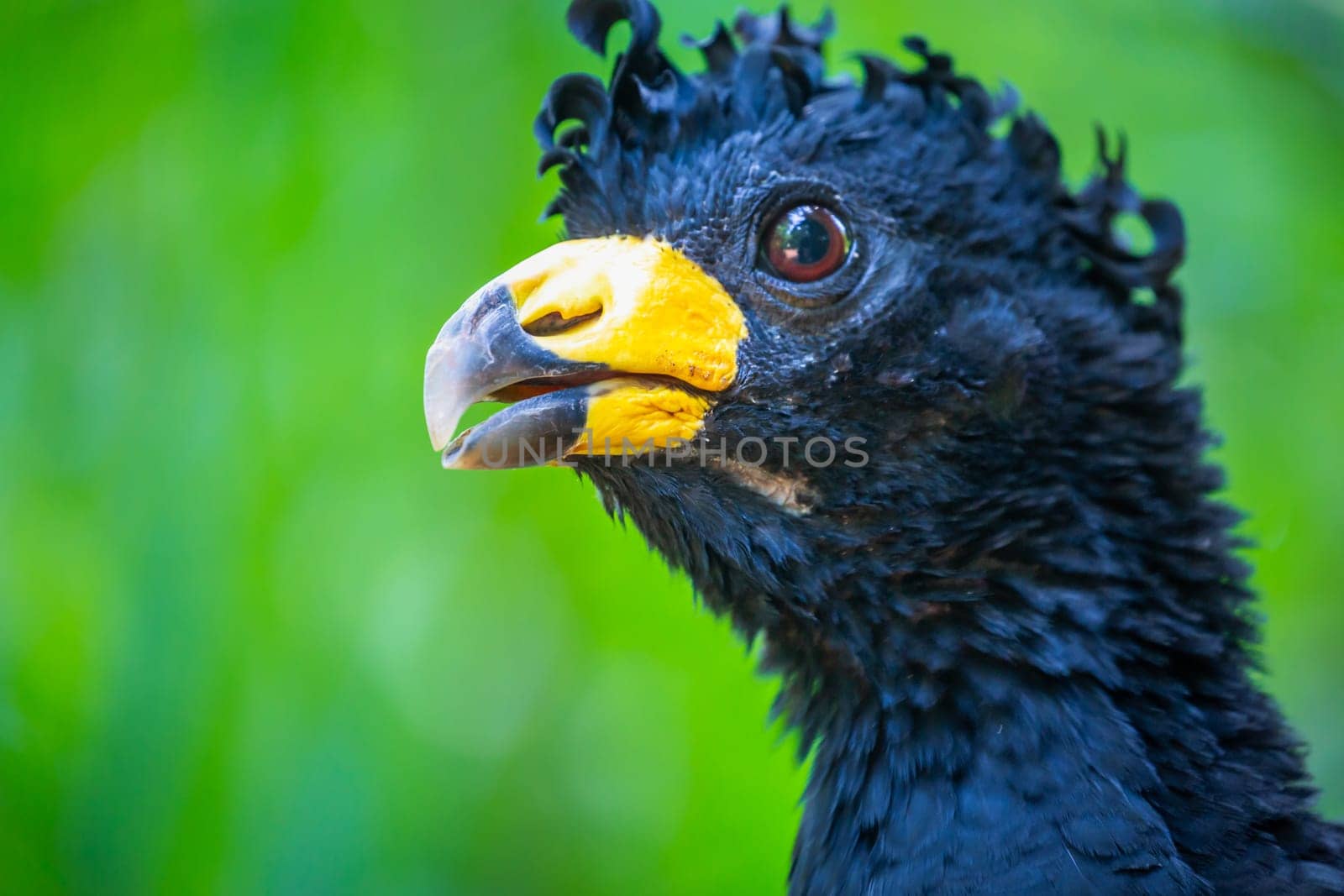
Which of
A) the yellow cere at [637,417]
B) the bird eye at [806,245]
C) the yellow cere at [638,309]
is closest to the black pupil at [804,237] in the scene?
the bird eye at [806,245]

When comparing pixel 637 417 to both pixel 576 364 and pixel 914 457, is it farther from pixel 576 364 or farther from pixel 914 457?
pixel 914 457

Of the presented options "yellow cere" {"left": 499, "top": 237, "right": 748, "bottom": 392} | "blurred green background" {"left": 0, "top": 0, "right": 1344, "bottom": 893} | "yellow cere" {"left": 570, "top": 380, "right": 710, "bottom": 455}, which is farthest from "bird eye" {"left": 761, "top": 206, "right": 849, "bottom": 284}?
"blurred green background" {"left": 0, "top": 0, "right": 1344, "bottom": 893}

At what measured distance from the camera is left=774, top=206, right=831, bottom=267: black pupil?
88.7 inches

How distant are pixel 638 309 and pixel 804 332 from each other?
1.10 ft

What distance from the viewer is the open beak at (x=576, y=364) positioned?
2111 mm

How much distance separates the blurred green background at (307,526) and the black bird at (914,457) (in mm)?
1589

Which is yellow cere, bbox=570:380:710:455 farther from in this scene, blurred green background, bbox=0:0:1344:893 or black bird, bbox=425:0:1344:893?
blurred green background, bbox=0:0:1344:893

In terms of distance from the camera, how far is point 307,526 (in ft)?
12.5

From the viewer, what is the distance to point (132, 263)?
3.91 meters

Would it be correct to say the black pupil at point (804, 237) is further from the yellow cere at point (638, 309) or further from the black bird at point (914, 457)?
the yellow cere at point (638, 309)

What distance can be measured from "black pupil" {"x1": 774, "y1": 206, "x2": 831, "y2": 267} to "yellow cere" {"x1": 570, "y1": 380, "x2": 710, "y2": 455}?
1.15 ft

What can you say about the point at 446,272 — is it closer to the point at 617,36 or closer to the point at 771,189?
the point at 617,36

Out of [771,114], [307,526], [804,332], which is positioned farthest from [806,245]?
[307,526]

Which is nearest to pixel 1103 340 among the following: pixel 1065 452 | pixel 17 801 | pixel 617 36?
pixel 1065 452
